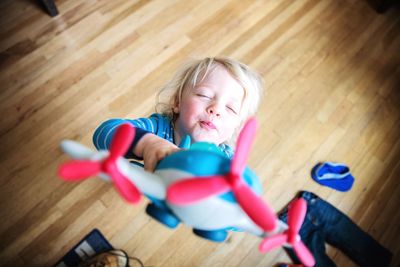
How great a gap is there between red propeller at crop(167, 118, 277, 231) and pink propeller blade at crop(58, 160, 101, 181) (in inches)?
3.4

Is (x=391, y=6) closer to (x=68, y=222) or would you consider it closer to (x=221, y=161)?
(x=221, y=161)

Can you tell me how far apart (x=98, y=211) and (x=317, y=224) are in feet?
2.71

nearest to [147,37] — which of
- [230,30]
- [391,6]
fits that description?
[230,30]

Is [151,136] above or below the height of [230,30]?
above

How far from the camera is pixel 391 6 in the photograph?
159cm

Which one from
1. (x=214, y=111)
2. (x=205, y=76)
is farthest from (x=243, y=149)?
(x=205, y=76)

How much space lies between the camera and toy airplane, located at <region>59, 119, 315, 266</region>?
0.99ft

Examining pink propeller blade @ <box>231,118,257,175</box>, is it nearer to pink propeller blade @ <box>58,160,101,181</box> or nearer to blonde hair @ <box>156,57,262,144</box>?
pink propeller blade @ <box>58,160,101,181</box>

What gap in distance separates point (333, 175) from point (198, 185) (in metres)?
1.03

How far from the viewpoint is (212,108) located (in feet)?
1.97

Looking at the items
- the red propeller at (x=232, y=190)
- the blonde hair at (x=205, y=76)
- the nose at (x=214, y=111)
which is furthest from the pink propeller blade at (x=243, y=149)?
the blonde hair at (x=205, y=76)

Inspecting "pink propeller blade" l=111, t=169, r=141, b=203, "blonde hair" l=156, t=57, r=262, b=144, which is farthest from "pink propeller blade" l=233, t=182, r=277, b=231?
"blonde hair" l=156, t=57, r=262, b=144

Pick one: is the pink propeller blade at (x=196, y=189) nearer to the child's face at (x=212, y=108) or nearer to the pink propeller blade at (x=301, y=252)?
the pink propeller blade at (x=301, y=252)

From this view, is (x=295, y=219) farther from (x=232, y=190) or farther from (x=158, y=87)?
(x=158, y=87)
